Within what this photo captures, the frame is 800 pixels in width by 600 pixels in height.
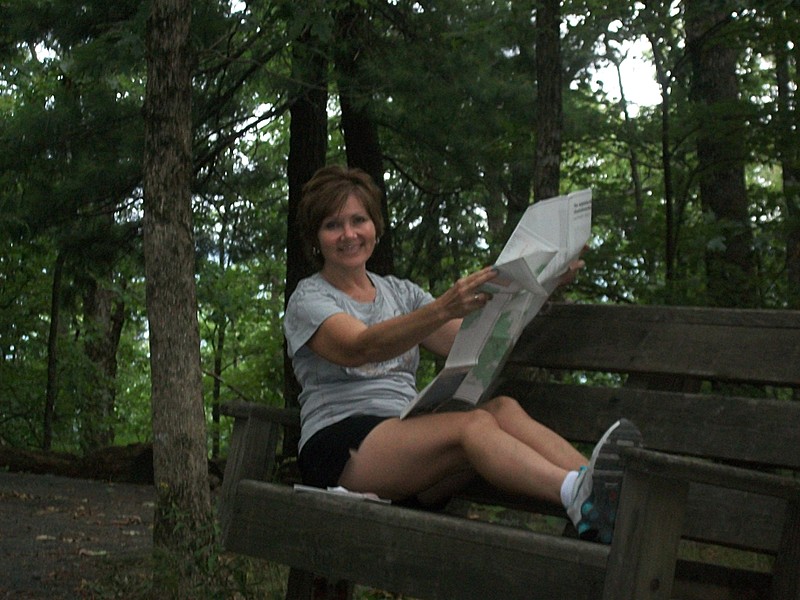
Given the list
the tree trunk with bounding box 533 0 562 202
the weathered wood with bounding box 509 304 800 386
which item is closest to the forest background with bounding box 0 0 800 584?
the tree trunk with bounding box 533 0 562 202

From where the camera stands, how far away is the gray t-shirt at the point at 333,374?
3.62m

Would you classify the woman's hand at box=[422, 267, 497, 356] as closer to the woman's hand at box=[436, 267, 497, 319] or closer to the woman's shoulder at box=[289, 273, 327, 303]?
the woman's hand at box=[436, 267, 497, 319]

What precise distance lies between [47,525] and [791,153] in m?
5.49

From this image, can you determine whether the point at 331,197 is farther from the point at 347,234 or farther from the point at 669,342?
the point at 669,342

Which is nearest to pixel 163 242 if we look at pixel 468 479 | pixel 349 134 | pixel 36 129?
pixel 468 479

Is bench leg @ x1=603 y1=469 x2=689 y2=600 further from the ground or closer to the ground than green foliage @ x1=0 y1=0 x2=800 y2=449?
closer to the ground

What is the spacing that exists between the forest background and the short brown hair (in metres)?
1.60

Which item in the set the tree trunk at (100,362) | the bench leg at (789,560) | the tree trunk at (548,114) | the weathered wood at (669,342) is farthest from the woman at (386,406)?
the tree trunk at (100,362)

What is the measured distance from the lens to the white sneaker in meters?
2.67

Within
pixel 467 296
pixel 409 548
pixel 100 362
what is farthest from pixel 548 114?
pixel 100 362

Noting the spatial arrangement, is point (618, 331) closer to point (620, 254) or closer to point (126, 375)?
point (620, 254)

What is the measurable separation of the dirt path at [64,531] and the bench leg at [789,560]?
357 centimetres

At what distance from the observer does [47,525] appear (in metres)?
A: 8.18

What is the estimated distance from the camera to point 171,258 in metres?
5.47
